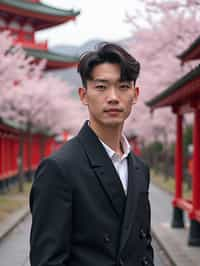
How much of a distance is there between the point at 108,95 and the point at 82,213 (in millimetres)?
563

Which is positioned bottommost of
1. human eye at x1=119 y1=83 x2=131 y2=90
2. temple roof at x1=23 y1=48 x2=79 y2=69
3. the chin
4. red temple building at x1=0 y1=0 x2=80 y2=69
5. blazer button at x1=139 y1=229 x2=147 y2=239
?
blazer button at x1=139 y1=229 x2=147 y2=239

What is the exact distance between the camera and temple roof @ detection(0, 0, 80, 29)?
39.2 m

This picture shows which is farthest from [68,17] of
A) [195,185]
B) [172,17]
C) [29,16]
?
[195,185]

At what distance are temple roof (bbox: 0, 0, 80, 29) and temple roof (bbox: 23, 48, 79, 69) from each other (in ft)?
6.82

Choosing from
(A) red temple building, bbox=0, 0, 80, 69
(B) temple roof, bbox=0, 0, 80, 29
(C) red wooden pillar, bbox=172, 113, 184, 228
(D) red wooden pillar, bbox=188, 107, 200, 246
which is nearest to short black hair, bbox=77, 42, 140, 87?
(D) red wooden pillar, bbox=188, 107, 200, 246

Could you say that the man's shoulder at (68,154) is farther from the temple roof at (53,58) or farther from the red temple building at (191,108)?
the temple roof at (53,58)

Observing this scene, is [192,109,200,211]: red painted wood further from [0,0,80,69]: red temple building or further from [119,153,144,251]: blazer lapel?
[0,0,80,69]: red temple building

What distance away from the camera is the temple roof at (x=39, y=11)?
39156 millimetres

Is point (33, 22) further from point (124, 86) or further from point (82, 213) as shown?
point (82, 213)

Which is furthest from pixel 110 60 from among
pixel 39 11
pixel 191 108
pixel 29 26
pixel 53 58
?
Result: pixel 53 58

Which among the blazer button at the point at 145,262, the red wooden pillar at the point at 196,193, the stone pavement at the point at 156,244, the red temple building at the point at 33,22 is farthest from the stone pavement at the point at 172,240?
the red temple building at the point at 33,22

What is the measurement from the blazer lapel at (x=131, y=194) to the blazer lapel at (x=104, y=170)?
0.03m

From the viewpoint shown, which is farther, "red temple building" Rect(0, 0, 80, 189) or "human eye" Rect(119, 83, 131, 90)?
"red temple building" Rect(0, 0, 80, 189)

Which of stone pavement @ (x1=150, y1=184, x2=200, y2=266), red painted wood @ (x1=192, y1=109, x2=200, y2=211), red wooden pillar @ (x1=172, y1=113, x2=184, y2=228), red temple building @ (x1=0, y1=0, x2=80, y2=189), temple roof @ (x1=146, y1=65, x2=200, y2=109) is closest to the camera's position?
temple roof @ (x1=146, y1=65, x2=200, y2=109)
